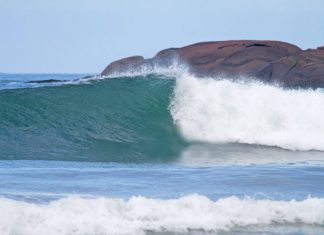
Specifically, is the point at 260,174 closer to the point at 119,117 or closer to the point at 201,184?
the point at 201,184

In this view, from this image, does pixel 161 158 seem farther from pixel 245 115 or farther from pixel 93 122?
pixel 245 115

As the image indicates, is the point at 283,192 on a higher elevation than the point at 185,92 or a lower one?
lower

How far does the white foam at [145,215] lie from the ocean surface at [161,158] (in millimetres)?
13

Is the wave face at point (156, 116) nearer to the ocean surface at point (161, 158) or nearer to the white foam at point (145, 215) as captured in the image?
the ocean surface at point (161, 158)

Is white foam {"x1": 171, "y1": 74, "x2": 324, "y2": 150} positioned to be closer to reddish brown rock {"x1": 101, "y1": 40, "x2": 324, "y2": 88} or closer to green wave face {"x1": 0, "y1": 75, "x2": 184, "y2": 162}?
green wave face {"x1": 0, "y1": 75, "x2": 184, "y2": 162}

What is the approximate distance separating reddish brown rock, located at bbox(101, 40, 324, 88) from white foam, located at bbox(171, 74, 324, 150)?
14.1 meters

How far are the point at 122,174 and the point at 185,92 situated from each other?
6983mm

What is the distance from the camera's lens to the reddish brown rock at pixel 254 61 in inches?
1364

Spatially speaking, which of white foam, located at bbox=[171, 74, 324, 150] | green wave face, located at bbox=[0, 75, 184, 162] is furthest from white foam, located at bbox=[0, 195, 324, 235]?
white foam, located at bbox=[171, 74, 324, 150]

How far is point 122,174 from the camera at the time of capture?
39.2 feet

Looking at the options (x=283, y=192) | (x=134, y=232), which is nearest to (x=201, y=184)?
(x=283, y=192)

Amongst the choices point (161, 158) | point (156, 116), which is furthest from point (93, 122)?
point (161, 158)

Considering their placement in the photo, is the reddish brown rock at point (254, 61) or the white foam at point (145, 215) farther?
the reddish brown rock at point (254, 61)

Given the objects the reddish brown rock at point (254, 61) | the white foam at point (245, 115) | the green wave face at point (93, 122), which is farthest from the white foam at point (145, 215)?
the reddish brown rock at point (254, 61)
